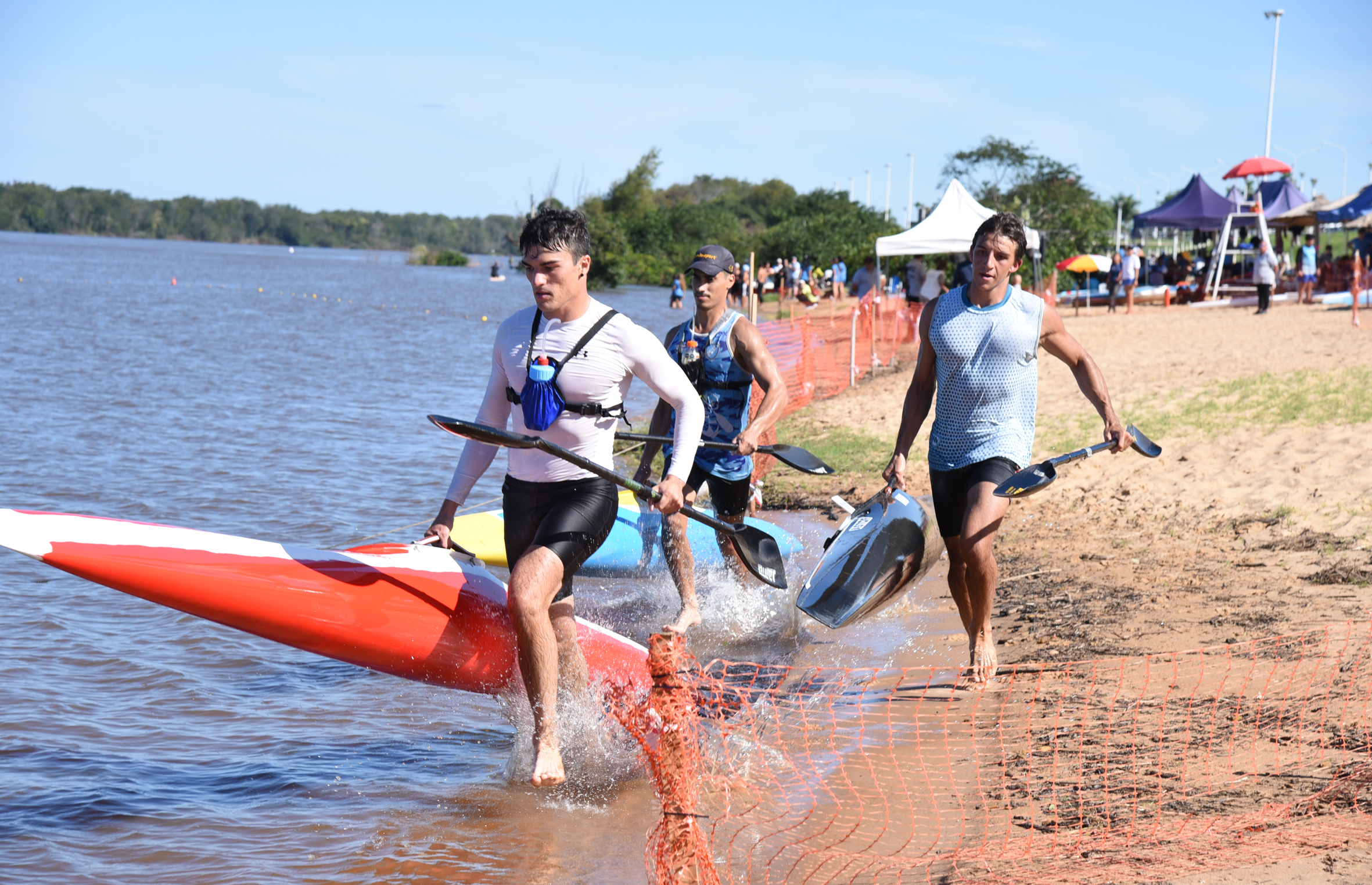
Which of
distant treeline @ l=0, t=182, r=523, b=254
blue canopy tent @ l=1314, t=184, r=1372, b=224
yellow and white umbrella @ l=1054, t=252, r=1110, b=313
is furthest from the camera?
distant treeline @ l=0, t=182, r=523, b=254

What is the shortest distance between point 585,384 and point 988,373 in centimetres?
180

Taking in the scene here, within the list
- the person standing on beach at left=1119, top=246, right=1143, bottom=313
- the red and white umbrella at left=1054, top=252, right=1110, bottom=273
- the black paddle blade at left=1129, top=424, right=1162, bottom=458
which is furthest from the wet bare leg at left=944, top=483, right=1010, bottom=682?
the red and white umbrella at left=1054, top=252, right=1110, bottom=273

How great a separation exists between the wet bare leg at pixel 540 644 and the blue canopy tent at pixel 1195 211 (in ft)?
90.6

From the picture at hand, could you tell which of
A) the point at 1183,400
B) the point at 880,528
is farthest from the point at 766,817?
the point at 1183,400

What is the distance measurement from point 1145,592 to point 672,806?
161 inches

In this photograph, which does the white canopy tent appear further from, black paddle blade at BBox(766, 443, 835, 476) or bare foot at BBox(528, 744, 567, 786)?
bare foot at BBox(528, 744, 567, 786)

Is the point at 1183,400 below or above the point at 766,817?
above

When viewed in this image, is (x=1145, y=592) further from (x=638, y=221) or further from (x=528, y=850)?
(x=638, y=221)

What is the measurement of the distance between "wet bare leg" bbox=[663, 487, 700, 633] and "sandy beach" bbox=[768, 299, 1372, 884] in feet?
5.27

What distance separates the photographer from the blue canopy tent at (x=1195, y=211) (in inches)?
1089

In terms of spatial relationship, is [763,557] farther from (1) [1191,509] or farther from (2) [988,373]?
(1) [1191,509]

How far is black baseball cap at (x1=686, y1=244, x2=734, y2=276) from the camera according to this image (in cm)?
561

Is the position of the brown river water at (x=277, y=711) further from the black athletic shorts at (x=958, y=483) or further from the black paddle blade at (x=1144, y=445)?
the black paddle blade at (x=1144, y=445)

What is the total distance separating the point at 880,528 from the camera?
5645 millimetres
